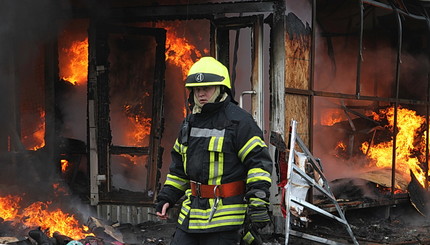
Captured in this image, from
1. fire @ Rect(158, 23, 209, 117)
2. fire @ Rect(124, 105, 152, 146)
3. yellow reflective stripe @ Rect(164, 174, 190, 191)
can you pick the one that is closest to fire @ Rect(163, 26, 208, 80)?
fire @ Rect(158, 23, 209, 117)

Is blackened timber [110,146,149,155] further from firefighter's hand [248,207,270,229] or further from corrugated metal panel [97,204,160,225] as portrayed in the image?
firefighter's hand [248,207,270,229]

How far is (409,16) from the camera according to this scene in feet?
30.1

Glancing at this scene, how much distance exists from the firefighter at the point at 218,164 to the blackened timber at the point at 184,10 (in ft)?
10.6

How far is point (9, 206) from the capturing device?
22.5ft

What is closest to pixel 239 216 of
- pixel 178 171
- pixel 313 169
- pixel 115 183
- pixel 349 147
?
pixel 178 171

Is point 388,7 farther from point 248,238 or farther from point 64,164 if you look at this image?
point 64,164

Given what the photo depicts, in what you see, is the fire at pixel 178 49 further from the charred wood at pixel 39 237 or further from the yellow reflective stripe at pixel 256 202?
the yellow reflective stripe at pixel 256 202

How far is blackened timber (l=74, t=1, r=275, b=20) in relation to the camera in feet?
22.0

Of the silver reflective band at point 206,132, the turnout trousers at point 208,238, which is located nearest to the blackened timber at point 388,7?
the silver reflective band at point 206,132

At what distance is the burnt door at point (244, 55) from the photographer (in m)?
6.70

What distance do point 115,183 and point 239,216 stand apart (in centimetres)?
448

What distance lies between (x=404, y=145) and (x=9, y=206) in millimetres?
8177

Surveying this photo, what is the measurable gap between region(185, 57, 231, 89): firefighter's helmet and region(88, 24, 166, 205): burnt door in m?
3.81

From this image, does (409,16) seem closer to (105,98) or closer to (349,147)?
(349,147)
